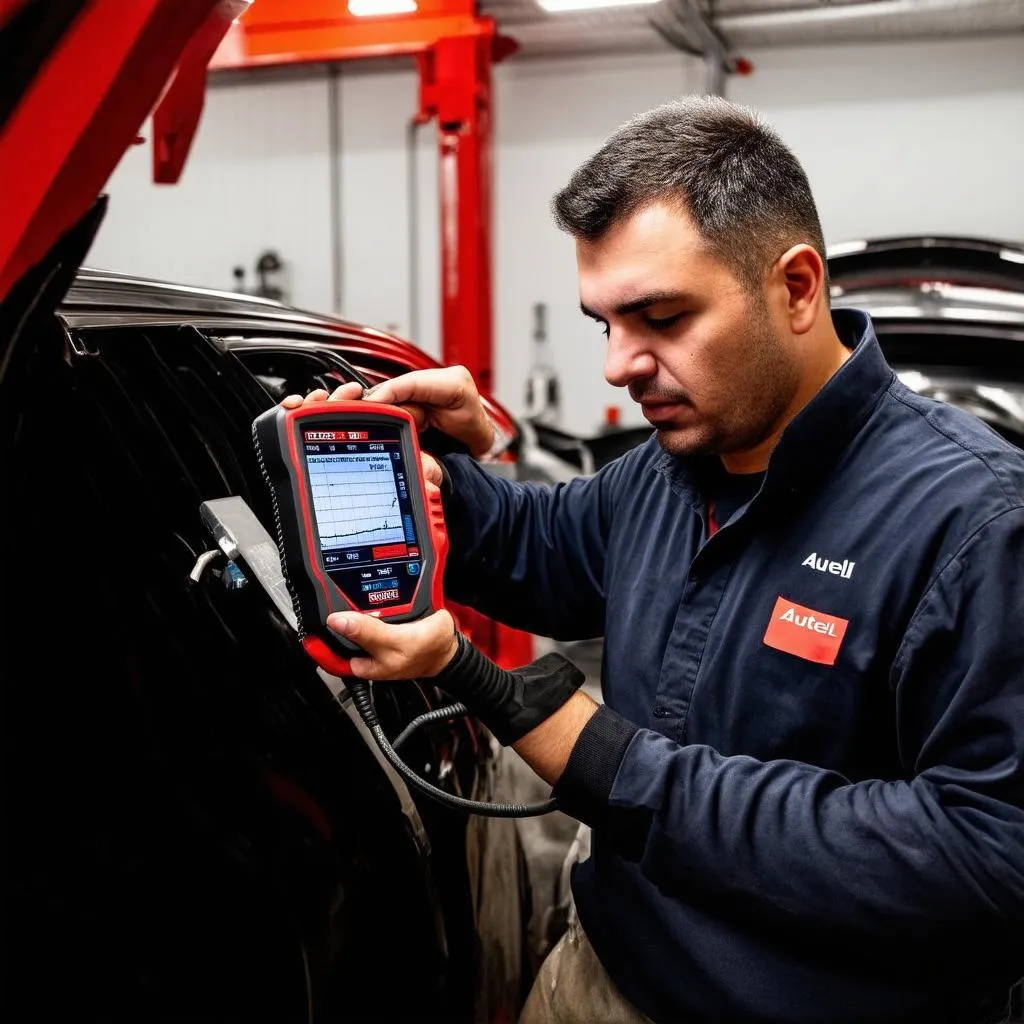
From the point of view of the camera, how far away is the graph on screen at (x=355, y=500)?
1013 mm

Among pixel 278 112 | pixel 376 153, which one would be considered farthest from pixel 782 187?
pixel 278 112

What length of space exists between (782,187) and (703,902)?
2.69ft

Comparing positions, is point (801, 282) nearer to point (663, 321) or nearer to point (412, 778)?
point (663, 321)

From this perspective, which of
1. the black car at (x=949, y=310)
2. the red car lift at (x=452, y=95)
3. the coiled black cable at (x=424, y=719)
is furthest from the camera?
the red car lift at (x=452, y=95)

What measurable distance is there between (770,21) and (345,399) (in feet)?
15.3

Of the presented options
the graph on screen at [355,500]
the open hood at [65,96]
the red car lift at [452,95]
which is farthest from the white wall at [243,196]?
the open hood at [65,96]

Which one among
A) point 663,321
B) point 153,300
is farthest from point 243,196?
point 663,321

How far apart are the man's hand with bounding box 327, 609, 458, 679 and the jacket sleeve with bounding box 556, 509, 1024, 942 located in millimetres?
188

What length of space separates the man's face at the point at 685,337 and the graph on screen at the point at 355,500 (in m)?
0.31

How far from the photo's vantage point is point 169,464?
3.55ft

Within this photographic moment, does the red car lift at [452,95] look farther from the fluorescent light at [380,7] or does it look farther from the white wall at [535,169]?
the white wall at [535,169]

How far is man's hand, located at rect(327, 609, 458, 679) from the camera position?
0.92 m

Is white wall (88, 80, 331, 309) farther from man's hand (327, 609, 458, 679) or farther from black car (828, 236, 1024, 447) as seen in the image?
man's hand (327, 609, 458, 679)

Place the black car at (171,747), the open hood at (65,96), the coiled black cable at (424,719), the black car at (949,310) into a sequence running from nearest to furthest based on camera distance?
the open hood at (65,96)
the black car at (171,747)
the coiled black cable at (424,719)
the black car at (949,310)
